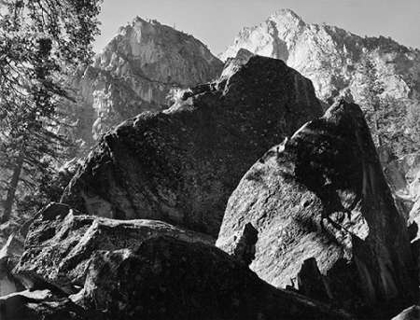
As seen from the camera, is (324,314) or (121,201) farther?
(121,201)

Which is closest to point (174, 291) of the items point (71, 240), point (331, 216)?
point (71, 240)

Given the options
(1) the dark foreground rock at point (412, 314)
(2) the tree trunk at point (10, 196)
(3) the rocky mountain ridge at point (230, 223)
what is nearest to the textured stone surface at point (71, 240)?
(3) the rocky mountain ridge at point (230, 223)

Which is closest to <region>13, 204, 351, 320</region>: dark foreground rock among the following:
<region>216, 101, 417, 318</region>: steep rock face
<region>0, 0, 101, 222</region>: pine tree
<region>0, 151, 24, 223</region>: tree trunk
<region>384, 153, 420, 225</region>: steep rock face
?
<region>216, 101, 417, 318</region>: steep rock face

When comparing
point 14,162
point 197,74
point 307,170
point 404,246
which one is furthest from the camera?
point 197,74

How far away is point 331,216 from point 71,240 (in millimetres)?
6333

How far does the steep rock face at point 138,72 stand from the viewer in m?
143

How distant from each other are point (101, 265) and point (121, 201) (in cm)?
827

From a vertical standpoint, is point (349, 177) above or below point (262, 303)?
above

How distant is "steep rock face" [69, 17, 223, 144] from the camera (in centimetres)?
14338

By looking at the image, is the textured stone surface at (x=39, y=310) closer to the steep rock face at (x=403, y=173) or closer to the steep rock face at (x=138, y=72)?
the steep rock face at (x=403, y=173)

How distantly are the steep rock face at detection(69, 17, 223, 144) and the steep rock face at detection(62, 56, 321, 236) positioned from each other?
116m

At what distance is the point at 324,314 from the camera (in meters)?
7.58

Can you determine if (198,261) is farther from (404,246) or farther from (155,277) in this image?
(404,246)

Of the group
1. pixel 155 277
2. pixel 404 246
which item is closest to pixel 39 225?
pixel 155 277
